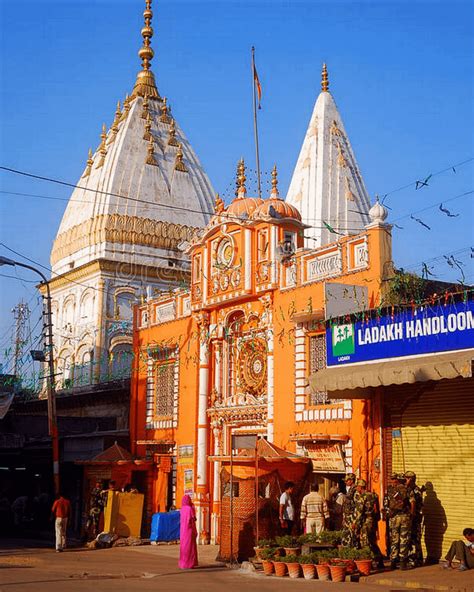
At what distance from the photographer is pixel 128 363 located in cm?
4481

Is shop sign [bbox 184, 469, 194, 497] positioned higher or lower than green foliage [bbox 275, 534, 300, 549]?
higher

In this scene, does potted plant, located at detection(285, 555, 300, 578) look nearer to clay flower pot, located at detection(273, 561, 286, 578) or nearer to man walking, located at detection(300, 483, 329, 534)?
clay flower pot, located at detection(273, 561, 286, 578)

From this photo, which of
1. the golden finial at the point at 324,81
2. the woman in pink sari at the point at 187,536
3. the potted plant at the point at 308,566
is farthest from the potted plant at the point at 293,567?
the golden finial at the point at 324,81

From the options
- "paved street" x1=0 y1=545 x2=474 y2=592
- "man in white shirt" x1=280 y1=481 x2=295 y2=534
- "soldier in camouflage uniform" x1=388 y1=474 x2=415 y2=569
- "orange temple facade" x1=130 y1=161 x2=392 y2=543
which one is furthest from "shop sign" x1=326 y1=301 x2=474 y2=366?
"paved street" x1=0 y1=545 x2=474 y2=592

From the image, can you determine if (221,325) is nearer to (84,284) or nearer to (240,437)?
(240,437)

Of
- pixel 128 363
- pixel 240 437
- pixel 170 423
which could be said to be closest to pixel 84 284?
pixel 128 363

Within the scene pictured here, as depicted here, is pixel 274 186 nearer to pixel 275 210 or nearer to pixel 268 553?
pixel 275 210

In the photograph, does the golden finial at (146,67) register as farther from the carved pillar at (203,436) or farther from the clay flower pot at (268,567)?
the clay flower pot at (268,567)

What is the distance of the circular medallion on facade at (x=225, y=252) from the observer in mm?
24453

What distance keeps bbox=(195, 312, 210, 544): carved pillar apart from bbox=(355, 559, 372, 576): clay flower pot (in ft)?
30.3

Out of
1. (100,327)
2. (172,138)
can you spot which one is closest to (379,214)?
(100,327)

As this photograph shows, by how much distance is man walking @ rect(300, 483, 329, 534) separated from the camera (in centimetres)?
1830

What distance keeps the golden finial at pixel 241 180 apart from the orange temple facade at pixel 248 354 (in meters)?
0.06

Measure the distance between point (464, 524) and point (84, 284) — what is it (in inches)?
1320
